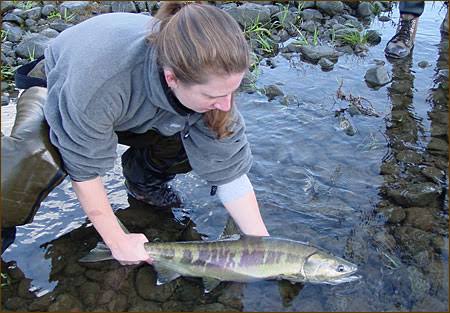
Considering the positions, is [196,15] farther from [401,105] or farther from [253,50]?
[253,50]

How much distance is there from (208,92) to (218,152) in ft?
2.07

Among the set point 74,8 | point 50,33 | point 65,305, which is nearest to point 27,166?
point 65,305

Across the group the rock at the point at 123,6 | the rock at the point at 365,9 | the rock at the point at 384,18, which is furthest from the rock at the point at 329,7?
the rock at the point at 123,6

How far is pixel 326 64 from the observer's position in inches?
239

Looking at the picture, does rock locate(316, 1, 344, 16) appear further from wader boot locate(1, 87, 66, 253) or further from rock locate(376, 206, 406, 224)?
wader boot locate(1, 87, 66, 253)

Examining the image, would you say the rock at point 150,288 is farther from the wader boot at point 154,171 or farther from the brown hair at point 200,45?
the brown hair at point 200,45

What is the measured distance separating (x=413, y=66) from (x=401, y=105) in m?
1.02

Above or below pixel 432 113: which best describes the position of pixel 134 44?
above

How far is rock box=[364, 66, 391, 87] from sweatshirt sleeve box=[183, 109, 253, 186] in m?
2.87

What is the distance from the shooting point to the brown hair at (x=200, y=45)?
2432 mm

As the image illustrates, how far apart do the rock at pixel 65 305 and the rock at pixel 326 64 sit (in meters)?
3.93

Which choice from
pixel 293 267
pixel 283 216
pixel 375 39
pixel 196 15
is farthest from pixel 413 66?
pixel 196 15

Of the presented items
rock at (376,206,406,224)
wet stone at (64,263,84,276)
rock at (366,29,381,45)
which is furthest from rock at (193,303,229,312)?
rock at (366,29,381,45)

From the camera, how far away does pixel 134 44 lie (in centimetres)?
279
